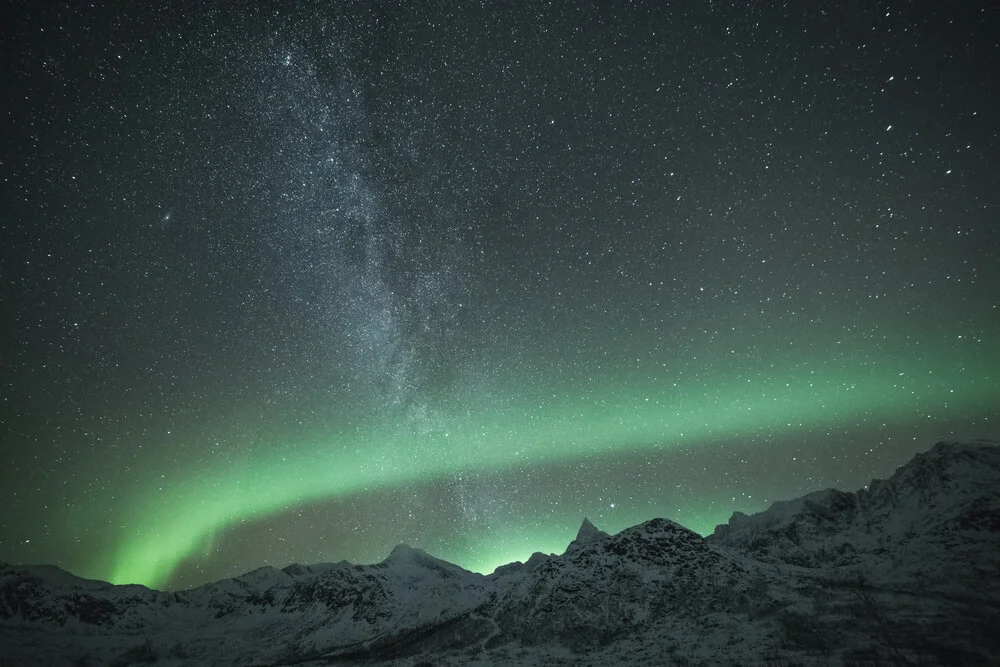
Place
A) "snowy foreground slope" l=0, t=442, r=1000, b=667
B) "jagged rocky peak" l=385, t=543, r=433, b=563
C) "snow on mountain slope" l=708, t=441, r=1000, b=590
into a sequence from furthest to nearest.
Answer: "jagged rocky peak" l=385, t=543, r=433, b=563
"snow on mountain slope" l=708, t=441, r=1000, b=590
"snowy foreground slope" l=0, t=442, r=1000, b=667

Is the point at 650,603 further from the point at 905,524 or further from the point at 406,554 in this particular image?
the point at 406,554

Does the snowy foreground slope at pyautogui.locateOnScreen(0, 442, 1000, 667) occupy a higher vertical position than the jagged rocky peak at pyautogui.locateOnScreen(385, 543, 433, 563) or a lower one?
lower

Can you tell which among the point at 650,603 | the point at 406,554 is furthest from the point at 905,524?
the point at 406,554

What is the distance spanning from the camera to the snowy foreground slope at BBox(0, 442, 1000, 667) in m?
38.5

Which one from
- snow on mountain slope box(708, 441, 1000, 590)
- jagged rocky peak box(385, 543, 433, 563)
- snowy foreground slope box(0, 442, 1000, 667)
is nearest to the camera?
snowy foreground slope box(0, 442, 1000, 667)

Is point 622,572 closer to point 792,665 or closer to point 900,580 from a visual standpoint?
point 900,580

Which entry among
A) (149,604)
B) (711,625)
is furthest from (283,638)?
(711,625)

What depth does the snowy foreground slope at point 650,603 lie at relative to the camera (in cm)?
3853

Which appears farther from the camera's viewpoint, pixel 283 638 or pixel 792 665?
pixel 283 638

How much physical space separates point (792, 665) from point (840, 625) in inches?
527

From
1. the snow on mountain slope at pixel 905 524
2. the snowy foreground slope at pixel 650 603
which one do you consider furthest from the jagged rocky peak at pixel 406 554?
the snow on mountain slope at pixel 905 524

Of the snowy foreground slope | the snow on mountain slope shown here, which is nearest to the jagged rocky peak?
the snowy foreground slope

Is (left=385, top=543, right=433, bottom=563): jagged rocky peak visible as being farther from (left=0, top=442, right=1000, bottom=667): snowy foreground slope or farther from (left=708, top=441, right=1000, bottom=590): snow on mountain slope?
(left=708, top=441, right=1000, bottom=590): snow on mountain slope

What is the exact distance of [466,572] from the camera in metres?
120
